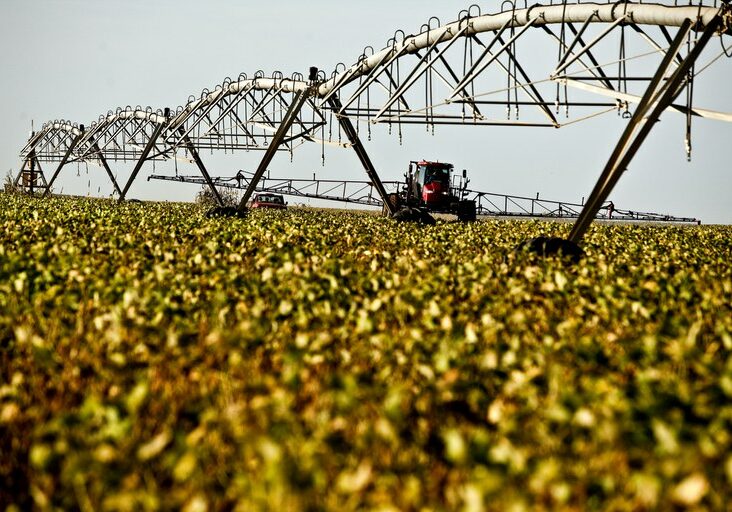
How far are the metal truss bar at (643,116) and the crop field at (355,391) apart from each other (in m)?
3.38

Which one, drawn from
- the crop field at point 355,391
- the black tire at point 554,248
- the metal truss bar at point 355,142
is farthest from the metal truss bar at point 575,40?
the metal truss bar at point 355,142

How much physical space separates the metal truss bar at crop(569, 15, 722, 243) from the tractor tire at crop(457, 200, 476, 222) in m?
18.1

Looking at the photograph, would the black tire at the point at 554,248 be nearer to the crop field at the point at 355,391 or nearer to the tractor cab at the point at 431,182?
the crop field at the point at 355,391

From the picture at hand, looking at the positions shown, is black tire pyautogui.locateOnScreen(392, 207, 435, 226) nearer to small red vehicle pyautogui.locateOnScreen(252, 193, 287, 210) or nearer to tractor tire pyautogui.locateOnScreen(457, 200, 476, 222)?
tractor tire pyautogui.locateOnScreen(457, 200, 476, 222)

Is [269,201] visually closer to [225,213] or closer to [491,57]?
[225,213]

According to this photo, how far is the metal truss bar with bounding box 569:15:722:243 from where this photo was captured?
456 inches

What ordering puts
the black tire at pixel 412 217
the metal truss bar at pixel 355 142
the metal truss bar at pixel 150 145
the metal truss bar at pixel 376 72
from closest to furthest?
the metal truss bar at pixel 376 72 < the metal truss bar at pixel 355 142 < the black tire at pixel 412 217 < the metal truss bar at pixel 150 145

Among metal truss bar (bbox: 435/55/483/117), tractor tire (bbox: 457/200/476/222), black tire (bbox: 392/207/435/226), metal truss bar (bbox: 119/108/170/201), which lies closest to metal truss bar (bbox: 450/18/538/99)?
metal truss bar (bbox: 435/55/483/117)

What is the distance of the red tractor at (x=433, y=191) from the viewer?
31750 millimetres

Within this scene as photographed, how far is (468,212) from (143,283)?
24064mm

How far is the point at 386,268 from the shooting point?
10.2 meters

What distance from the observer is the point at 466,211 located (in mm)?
30766

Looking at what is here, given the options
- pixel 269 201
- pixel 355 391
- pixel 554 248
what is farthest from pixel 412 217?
pixel 355 391

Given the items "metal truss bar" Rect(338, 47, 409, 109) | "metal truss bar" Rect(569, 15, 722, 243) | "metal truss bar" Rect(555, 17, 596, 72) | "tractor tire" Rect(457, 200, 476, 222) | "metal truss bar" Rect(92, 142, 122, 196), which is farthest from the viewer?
"metal truss bar" Rect(92, 142, 122, 196)
